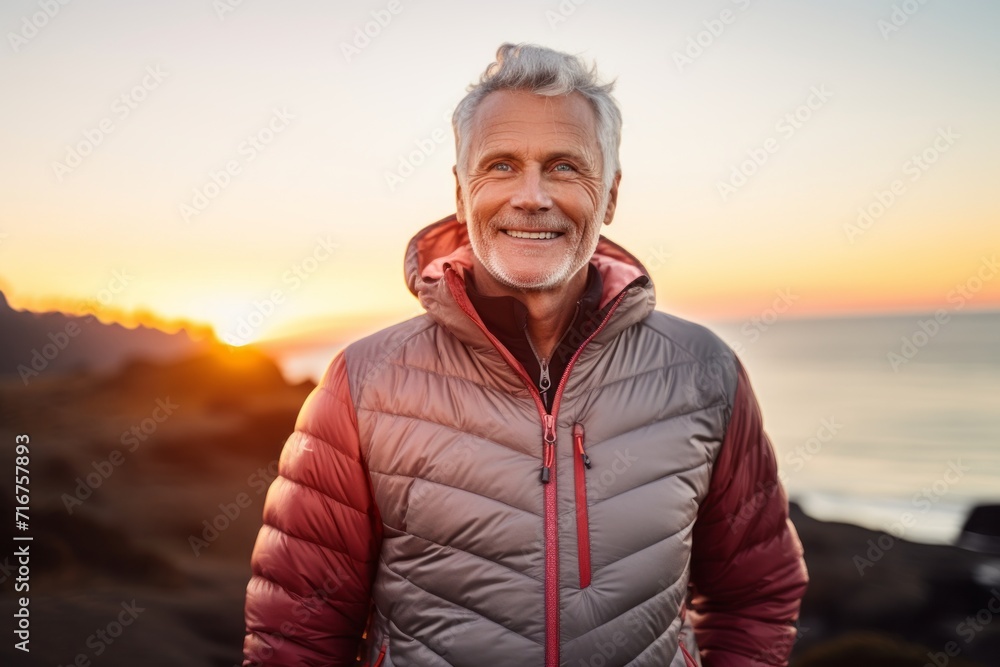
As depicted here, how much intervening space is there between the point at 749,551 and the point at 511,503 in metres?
0.85

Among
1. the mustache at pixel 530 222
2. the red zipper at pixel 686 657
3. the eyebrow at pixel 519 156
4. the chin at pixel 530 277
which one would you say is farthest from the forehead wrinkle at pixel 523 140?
the red zipper at pixel 686 657

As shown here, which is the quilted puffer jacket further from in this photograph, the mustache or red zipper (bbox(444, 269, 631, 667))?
the mustache

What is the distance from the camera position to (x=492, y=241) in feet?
6.75

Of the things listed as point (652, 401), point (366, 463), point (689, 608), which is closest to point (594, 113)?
point (652, 401)

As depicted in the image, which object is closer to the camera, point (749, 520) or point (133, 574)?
point (749, 520)

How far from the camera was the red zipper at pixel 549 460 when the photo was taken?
180 centimetres

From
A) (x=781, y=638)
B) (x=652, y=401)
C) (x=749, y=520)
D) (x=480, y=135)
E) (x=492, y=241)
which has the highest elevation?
(x=480, y=135)

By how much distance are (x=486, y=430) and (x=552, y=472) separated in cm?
21

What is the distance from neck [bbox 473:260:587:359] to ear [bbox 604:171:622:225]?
0.73 ft

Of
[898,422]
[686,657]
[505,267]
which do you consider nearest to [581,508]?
[686,657]

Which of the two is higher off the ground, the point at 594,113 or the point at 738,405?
the point at 594,113

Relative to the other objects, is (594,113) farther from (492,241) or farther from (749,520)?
(749,520)

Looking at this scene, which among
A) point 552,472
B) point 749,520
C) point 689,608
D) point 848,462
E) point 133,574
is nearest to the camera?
point 552,472

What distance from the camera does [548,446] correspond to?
1.89 metres
